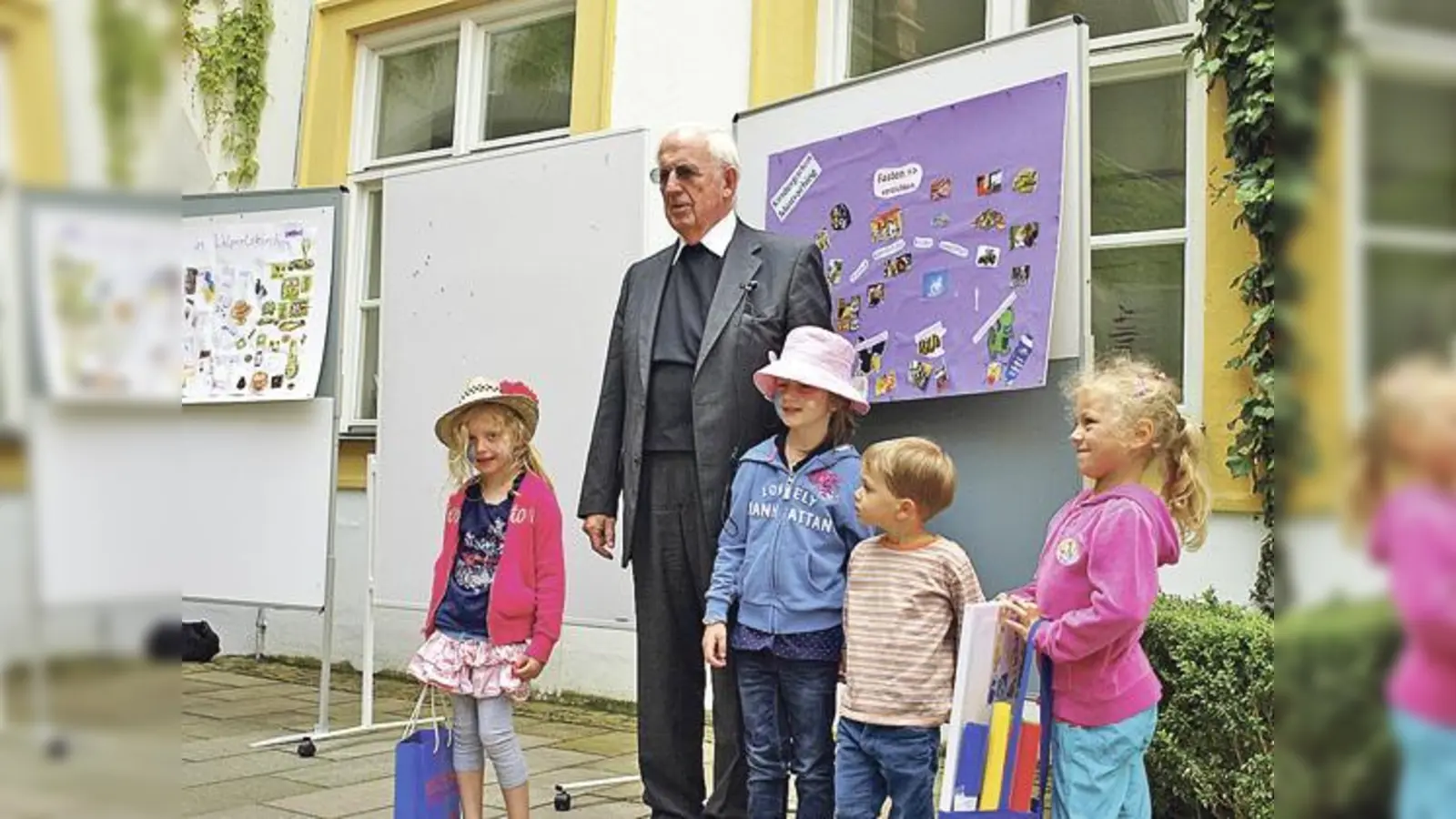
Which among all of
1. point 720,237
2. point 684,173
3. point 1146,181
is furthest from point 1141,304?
point 684,173

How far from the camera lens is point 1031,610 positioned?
2.29m

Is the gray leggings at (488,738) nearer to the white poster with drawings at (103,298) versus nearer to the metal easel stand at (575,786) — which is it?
the metal easel stand at (575,786)

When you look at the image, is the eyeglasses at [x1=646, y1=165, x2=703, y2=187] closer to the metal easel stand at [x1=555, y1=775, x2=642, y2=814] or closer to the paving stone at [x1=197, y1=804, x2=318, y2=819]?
the metal easel stand at [x1=555, y1=775, x2=642, y2=814]

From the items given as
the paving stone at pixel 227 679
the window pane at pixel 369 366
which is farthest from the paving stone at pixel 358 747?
the window pane at pixel 369 366

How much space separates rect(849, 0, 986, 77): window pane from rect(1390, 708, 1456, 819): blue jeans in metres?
4.56

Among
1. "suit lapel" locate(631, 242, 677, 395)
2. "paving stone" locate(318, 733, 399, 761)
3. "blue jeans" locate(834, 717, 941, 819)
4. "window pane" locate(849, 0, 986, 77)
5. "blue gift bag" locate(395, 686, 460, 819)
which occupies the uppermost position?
"window pane" locate(849, 0, 986, 77)

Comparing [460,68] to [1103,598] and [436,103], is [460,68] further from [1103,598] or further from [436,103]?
[1103,598]

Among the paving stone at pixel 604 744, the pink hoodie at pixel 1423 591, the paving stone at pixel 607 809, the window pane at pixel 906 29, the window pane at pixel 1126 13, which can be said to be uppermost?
the window pane at pixel 906 29

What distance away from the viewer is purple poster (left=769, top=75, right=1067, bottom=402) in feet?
9.20

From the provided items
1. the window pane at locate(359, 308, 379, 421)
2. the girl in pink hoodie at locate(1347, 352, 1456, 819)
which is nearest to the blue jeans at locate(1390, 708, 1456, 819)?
the girl in pink hoodie at locate(1347, 352, 1456, 819)

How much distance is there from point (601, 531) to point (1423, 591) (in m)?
2.82

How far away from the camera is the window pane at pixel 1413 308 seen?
0.25m

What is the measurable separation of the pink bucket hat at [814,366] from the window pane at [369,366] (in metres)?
3.87

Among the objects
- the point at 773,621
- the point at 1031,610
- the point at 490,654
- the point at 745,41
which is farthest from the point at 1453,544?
the point at 745,41
